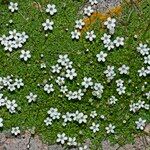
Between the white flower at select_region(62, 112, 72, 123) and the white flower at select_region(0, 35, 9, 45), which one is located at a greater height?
the white flower at select_region(0, 35, 9, 45)

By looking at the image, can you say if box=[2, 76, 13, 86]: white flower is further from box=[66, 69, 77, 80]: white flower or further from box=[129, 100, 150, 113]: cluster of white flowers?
box=[129, 100, 150, 113]: cluster of white flowers

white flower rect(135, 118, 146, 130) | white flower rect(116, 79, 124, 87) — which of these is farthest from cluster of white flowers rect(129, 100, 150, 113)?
white flower rect(116, 79, 124, 87)

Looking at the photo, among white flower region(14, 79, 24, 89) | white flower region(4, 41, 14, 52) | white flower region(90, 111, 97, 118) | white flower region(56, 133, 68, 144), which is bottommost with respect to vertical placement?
white flower region(56, 133, 68, 144)

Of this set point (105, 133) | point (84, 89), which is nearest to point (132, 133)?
point (105, 133)

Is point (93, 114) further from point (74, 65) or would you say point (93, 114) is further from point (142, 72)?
point (142, 72)

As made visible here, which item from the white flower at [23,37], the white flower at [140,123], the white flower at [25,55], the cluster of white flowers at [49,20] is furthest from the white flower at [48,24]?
the white flower at [140,123]

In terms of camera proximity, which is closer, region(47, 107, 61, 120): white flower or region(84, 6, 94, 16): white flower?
region(47, 107, 61, 120): white flower

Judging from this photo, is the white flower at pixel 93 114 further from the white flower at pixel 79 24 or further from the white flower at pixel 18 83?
the white flower at pixel 79 24

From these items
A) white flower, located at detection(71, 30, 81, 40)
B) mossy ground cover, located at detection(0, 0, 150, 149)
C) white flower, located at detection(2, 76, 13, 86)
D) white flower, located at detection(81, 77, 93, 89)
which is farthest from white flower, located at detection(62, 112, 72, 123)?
white flower, located at detection(71, 30, 81, 40)

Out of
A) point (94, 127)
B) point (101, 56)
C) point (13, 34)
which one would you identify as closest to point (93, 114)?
point (94, 127)

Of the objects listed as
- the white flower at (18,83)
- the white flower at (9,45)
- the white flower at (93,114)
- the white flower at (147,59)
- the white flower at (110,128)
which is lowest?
the white flower at (110,128)
